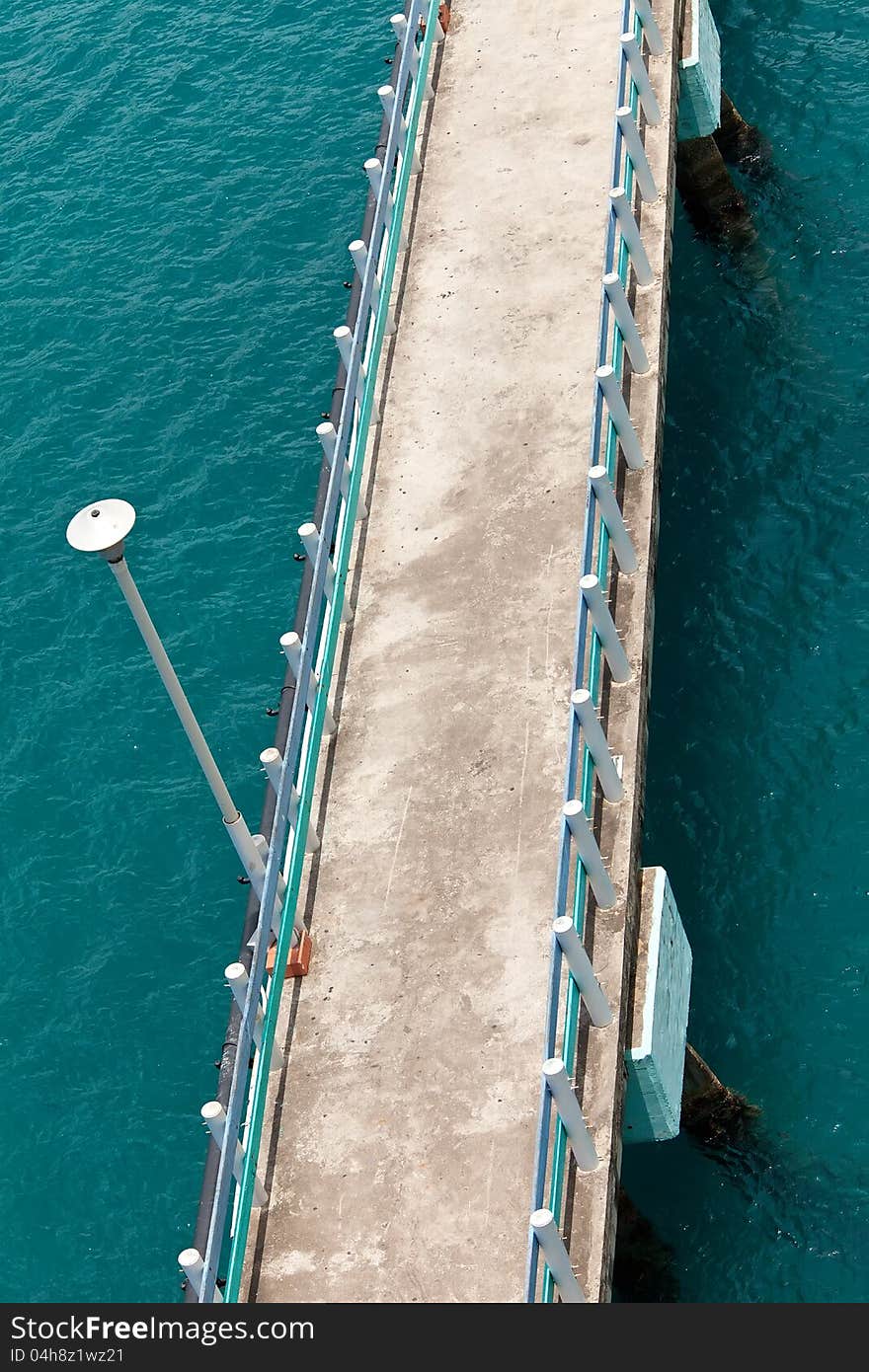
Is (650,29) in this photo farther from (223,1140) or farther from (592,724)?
(223,1140)

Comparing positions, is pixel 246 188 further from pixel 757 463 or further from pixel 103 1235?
pixel 103 1235

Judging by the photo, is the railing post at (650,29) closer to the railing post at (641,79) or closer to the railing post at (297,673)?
the railing post at (641,79)

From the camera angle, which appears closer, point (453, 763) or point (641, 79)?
point (453, 763)

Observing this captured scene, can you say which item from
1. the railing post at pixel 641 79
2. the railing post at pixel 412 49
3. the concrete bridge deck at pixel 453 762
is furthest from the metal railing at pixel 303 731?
the railing post at pixel 641 79

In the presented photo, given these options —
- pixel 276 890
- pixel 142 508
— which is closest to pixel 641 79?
pixel 142 508

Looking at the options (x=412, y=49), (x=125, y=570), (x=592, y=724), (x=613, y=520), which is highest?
(x=412, y=49)

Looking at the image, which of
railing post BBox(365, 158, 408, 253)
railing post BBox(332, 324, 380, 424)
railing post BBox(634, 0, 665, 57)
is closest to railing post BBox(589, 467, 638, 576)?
railing post BBox(332, 324, 380, 424)
